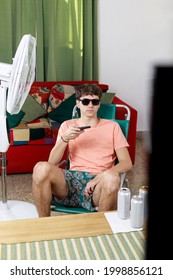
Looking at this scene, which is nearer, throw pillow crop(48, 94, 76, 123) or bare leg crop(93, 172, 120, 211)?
bare leg crop(93, 172, 120, 211)

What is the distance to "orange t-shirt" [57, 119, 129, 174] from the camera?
242cm

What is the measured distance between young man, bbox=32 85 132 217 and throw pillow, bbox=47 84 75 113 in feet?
4.82

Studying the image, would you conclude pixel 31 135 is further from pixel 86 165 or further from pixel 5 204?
pixel 86 165

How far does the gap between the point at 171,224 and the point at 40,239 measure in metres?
1.29

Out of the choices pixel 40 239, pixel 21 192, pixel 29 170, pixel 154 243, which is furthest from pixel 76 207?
pixel 154 243

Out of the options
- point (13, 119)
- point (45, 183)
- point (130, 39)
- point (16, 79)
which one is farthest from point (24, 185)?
point (130, 39)

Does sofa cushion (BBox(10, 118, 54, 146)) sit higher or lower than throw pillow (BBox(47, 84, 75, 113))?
lower

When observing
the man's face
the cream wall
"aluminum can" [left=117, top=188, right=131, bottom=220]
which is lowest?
"aluminum can" [left=117, top=188, right=131, bottom=220]

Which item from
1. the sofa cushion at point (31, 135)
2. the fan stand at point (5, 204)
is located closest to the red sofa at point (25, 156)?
the sofa cushion at point (31, 135)

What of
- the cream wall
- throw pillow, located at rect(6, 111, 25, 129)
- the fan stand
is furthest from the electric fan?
the cream wall

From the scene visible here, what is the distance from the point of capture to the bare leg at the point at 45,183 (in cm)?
218

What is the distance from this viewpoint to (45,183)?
2180 millimetres

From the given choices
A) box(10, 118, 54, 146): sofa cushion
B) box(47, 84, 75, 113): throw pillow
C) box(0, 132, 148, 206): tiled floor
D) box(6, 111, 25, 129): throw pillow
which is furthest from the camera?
box(47, 84, 75, 113): throw pillow

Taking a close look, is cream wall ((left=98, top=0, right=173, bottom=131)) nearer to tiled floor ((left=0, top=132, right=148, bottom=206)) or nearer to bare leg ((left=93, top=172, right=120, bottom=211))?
Result: tiled floor ((left=0, top=132, right=148, bottom=206))
